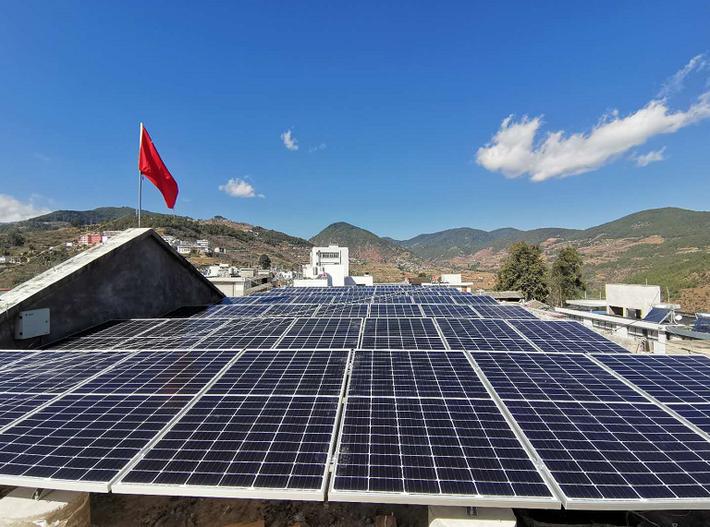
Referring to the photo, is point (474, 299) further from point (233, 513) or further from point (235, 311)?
point (233, 513)

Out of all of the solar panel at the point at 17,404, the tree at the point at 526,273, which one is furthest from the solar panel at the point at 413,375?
the tree at the point at 526,273

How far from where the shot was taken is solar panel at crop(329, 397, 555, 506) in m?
4.79

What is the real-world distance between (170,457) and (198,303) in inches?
624

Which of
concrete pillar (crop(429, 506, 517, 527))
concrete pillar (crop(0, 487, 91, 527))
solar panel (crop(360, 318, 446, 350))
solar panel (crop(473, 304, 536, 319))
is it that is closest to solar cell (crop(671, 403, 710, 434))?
concrete pillar (crop(429, 506, 517, 527))

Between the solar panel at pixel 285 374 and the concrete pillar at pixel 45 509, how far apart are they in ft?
8.91

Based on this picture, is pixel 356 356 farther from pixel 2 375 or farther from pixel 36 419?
pixel 2 375

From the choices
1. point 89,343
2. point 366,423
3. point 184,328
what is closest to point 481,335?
point 366,423

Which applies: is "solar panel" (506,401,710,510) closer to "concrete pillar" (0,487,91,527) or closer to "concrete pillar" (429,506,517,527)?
"concrete pillar" (429,506,517,527)

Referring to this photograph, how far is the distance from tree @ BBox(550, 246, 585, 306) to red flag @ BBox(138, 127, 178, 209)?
62.3 meters

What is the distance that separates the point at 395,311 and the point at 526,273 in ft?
162

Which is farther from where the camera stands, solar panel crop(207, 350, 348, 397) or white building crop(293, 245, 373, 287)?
white building crop(293, 245, 373, 287)

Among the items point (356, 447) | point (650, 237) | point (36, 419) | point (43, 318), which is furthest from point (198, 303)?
point (650, 237)

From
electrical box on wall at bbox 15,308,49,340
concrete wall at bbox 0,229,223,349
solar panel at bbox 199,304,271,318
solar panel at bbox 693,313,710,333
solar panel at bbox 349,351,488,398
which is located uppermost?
concrete wall at bbox 0,229,223,349

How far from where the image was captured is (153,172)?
645 inches
